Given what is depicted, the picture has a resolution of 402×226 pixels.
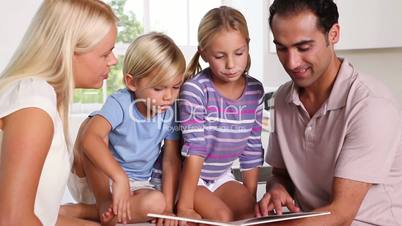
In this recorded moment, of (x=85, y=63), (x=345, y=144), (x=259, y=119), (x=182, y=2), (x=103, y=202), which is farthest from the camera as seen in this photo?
(x=182, y=2)

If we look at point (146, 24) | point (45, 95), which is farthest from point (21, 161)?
point (146, 24)

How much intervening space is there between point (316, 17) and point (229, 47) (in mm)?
295

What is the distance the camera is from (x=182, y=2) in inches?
189

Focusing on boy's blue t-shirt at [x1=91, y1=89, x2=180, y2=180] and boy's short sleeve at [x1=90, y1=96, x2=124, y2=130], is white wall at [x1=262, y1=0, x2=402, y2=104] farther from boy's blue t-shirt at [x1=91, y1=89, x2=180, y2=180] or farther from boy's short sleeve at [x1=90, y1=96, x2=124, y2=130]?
boy's short sleeve at [x1=90, y1=96, x2=124, y2=130]

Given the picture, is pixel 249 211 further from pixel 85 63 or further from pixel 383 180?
pixel 85 63

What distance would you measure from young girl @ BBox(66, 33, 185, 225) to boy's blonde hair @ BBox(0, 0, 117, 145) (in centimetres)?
34

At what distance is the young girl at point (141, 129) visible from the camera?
4.65 feet

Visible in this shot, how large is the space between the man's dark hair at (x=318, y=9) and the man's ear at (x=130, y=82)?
0.51 meters

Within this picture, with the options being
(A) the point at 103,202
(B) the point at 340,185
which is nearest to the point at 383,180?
(B) the point at 340,185

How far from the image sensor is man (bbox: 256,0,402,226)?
1.25 meters

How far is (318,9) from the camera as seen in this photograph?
133cm

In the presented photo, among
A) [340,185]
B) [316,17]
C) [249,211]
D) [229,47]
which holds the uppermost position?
[316,17]

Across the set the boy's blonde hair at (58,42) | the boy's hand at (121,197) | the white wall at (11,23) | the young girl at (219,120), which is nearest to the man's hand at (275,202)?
the young girl at (219,120)

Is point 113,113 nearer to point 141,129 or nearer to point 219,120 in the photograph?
point 141,129
